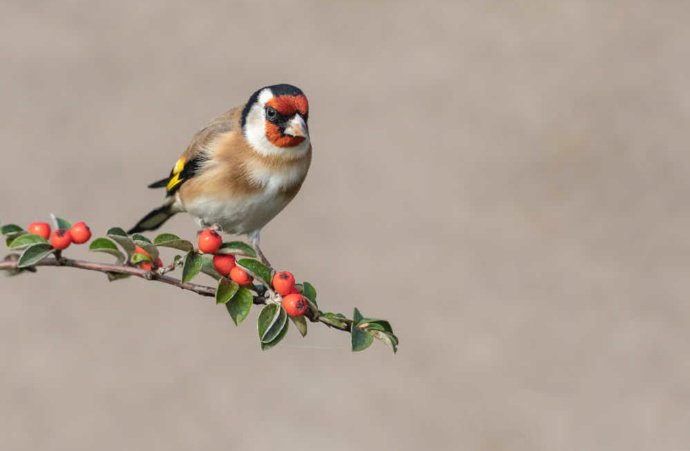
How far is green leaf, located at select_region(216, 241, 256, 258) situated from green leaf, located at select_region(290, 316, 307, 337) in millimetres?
164

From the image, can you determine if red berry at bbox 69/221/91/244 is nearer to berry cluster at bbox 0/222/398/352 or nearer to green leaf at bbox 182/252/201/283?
berry cluster at bbox 0/222/398/352

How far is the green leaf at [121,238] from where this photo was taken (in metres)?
1.72

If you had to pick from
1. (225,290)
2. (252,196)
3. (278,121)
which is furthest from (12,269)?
(252,196)

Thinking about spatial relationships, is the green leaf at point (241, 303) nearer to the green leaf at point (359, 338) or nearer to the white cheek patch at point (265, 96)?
the green leaf at point (359, 338)

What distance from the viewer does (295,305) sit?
1771 mm

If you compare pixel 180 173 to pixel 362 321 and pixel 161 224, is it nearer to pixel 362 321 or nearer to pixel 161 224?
pixel 161 224

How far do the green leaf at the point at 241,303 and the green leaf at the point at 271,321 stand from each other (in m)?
0.04

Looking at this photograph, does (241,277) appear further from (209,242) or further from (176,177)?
(176,177)

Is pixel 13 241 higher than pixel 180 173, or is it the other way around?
pixel 180 173

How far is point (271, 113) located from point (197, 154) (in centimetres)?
62

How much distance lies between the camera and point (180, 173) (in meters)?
3.23

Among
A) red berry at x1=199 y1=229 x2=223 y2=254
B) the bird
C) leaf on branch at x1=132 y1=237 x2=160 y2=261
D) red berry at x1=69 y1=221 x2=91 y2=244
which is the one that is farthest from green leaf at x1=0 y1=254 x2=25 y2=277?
the bird

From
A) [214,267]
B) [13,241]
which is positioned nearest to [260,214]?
[214,267]

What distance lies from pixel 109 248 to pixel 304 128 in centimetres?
88
